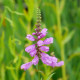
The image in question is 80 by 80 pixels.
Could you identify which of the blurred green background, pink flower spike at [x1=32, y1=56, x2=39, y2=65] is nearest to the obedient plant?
pink flower spike at [x1=32, y1=56, x2=39, y2=65]

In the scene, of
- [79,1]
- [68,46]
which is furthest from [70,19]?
[79,1]

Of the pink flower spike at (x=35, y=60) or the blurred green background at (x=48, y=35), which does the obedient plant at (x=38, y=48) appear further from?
the blurred green background at (x=48, y=35)

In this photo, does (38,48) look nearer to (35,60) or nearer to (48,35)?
(35,60)

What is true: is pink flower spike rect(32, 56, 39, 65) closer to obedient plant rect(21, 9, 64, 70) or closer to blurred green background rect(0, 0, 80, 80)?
obedient plant rect(21, 9, 64, 70)

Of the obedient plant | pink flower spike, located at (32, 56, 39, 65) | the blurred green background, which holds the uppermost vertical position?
the blurred green background

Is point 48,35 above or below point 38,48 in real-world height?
above

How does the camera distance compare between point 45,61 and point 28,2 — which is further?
point 28,2

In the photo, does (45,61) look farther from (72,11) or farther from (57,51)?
(72,11)

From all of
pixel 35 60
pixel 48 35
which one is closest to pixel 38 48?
pixel 35 60
